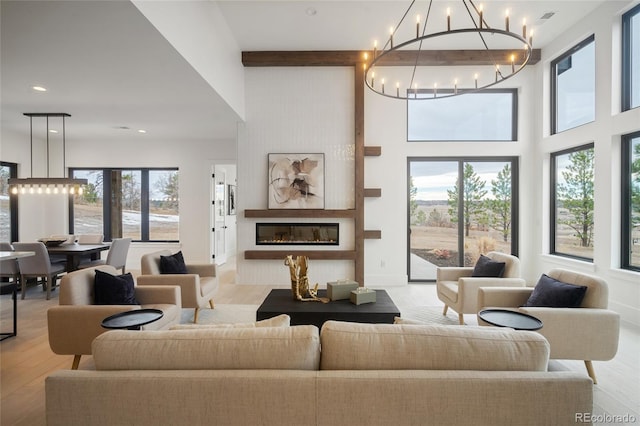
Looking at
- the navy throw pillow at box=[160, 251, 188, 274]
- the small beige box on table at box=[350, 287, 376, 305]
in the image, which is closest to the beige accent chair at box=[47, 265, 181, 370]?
the navy throw pillow at box=[160, 251, 188, 274]

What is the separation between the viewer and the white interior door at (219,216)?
7105 mm

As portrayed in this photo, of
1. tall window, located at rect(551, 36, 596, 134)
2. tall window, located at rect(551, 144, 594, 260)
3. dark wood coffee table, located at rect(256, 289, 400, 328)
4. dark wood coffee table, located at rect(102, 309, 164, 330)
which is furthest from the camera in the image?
tall window, located at rect(551, 144, 594, 260)

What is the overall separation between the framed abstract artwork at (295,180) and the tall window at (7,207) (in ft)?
17.0

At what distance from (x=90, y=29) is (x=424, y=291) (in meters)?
5.10

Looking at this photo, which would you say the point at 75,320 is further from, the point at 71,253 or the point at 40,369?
the point at 71,253

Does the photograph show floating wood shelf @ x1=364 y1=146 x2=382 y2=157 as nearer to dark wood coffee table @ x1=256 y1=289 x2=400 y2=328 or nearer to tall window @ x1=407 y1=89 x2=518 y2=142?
tall window @ x1=407 y1=89 x2=518 y2=142

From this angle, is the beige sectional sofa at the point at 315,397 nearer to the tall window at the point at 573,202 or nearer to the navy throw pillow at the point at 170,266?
the navy throw pillow at the point at 170,266

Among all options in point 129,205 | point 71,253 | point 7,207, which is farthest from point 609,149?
point 7,207

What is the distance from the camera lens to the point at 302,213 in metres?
5.52

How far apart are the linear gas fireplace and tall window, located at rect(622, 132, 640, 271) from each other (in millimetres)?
3806

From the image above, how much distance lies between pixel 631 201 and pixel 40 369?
6438 mm

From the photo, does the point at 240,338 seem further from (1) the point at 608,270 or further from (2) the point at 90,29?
(1) the point at 608,270

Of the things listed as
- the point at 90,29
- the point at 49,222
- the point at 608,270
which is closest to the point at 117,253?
the point at 49,222

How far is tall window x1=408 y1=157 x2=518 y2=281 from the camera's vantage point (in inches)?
225
